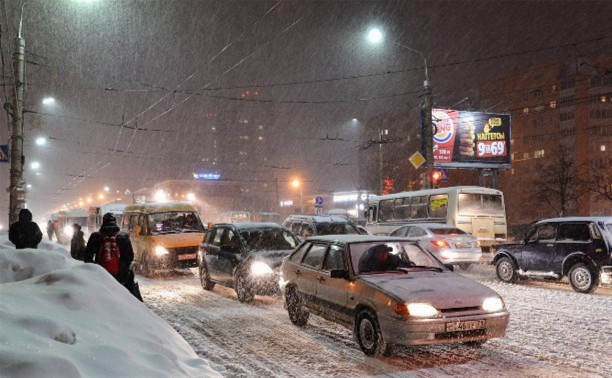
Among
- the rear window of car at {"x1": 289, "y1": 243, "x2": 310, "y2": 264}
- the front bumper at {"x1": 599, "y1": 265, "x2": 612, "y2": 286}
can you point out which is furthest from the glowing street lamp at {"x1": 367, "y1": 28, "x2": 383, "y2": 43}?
the rear window of car at {"x1": 289, "y1": 243, "x2": 310, "y2": 264}

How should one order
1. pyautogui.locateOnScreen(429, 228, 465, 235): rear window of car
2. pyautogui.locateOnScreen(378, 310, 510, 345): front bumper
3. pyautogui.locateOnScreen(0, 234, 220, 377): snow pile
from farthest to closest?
pyautogui.locateOnScreen(429, 228, 465, 235): rear window of car, pyautogui.locateOnScreen(378, 310, 510, 345): front bumper, pyautogui.locateOnScreen(0, 234, 220, 377): snow pile

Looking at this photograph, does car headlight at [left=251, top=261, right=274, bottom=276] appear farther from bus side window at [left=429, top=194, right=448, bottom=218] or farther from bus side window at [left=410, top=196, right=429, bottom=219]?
bus side window at [left=410, top=196, right=429, bottom=219]

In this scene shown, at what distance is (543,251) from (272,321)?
7706mm

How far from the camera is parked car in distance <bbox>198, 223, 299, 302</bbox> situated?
10961mm

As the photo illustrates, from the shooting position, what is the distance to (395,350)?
22.4 ft

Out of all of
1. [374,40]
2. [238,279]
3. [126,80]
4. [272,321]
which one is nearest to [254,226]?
[238,279]

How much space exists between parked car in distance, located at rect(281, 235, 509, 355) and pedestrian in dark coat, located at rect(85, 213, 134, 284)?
8.84ft

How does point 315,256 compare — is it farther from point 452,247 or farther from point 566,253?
point 452,247

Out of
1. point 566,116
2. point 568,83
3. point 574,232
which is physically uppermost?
point 568,83

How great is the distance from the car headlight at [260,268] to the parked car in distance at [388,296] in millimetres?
2068

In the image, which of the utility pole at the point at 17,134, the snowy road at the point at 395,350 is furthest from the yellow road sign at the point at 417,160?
the utility pole at the point at 17,134

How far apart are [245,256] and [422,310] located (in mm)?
5777

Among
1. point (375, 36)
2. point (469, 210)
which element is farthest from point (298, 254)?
point (469, 210)

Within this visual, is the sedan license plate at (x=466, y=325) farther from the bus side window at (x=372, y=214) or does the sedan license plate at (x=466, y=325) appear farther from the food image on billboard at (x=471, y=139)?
the food image on billboard at (x=471, y=139)
